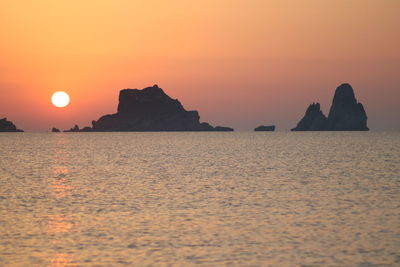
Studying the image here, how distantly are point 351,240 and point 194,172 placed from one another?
148ft

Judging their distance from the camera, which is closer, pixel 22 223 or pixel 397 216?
pixel 22 223

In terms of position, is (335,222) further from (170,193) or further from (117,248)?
(170,193)

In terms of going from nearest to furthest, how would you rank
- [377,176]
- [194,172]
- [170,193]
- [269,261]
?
1. [269,261]
2. [170,193]
3. [377,176]
4. [194,172]

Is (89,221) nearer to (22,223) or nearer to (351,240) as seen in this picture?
(22,223)

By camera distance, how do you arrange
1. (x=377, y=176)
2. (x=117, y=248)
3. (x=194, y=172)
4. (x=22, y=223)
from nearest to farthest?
(x=117, y=248) → (x=22, y=223) → (x=377, y=176) → (x=194, y=172)

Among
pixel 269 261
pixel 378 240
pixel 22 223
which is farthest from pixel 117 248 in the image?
pixel 378 240

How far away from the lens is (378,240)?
2822cm

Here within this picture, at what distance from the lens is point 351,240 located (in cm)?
2834

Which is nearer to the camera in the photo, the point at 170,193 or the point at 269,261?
the point at 269,261

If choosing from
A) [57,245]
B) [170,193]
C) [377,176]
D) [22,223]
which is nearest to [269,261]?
[57,245]

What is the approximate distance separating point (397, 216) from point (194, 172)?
3904 centimetres

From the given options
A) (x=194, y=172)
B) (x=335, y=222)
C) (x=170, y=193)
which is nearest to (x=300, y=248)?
(x=335, y=222)

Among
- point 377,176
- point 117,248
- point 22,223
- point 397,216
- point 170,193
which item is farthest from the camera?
point 377,176

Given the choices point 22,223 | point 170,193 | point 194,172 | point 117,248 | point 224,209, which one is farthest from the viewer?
point 194,172
